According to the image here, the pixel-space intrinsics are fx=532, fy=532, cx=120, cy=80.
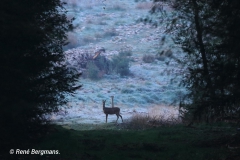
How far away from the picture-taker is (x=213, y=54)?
13789mm

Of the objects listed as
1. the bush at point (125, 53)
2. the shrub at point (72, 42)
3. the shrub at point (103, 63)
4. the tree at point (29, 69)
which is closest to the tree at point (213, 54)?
the tree at point (29, 69)

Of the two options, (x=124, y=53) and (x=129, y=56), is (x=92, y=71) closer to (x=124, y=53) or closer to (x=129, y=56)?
(x=124, y=53)

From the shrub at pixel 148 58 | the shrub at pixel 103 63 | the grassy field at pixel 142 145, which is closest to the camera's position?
the grassy field at pixel 142 145

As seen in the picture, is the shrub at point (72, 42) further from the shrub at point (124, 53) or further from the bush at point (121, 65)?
the bush at point (121, 65)

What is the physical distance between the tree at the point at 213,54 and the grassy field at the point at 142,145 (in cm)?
102

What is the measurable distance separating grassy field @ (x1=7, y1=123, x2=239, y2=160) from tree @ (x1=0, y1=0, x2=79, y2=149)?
79 centimetres

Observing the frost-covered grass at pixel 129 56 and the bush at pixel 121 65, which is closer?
the frost-covered grass at pixel 129 56

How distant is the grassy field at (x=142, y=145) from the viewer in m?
13.1

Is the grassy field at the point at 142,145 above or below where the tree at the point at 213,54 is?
below

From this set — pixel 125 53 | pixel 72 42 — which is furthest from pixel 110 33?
pixel 125 53

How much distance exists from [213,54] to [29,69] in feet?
15.5

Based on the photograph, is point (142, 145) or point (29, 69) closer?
point (29, 69)

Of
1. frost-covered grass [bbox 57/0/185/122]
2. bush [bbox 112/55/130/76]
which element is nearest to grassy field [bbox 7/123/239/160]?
frost-covered grass [bbox 57/0/185/122]

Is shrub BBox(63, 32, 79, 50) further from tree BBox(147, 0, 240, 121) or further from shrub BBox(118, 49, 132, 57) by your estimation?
tree BBox(147, 0, 240, 121)
